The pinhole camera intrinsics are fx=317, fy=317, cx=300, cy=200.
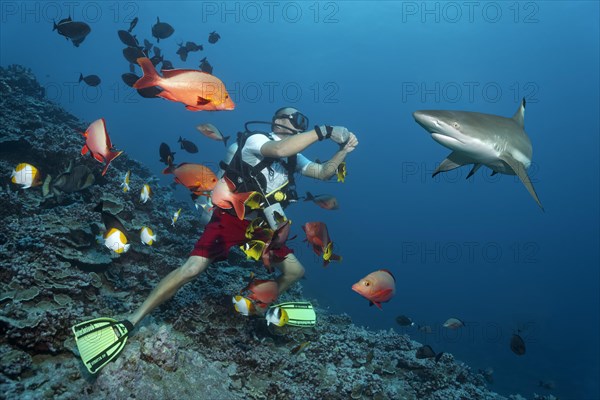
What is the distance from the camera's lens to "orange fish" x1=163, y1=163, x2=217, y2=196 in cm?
358

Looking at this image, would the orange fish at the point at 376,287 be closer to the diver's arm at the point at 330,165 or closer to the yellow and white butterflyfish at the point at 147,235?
the diver's arm at the point at 330,165

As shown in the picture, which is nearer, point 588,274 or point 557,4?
point 557,4

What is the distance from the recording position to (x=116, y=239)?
13.4ft

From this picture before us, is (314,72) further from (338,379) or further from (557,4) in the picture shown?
(338,379)

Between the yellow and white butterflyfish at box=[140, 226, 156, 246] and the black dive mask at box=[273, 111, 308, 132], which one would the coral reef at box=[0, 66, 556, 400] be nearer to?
the yellow and white butterflyfish at box=[140, 226, 156, 246]

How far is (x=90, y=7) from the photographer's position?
81.1 m

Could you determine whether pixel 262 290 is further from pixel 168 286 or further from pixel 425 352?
pixel 425 352

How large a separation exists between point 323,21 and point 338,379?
66230mm

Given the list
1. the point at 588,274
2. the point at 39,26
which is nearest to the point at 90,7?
the point at 39,26

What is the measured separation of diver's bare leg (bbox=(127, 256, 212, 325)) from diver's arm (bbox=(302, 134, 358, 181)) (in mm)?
2233

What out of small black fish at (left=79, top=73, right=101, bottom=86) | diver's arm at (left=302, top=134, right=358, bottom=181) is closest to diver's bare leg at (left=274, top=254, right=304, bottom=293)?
diver's arm at (left=302, top=134, right=358, bottom=181)

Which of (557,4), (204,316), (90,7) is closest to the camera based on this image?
(204,316)

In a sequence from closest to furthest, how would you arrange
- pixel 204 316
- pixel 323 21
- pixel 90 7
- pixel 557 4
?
pixel 204 316
pixel 557 4
pixel 323 21
pixel 90 7

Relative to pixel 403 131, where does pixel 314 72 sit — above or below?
above
